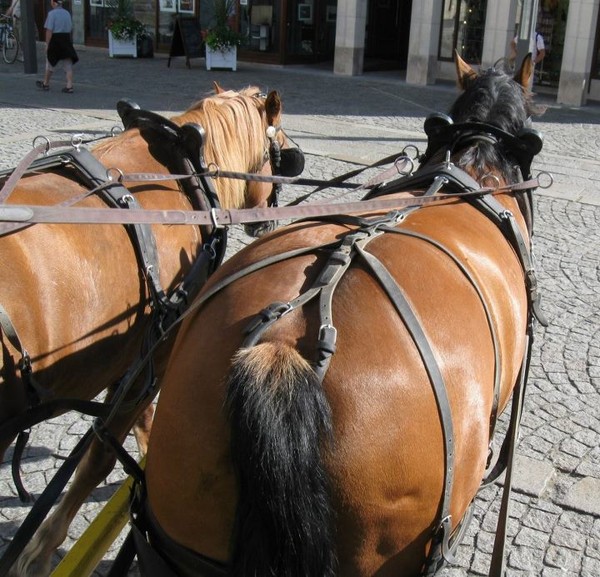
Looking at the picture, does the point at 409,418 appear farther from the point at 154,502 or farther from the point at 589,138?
the point at 589,138

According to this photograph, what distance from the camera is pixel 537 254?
263 inches

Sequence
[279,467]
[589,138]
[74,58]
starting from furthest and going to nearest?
[74,58] → [589,138] → [279,467]

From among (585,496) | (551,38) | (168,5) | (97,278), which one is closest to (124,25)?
(168,5)

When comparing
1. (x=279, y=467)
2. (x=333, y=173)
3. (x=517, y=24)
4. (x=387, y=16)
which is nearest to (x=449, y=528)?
(x=279, y=467)

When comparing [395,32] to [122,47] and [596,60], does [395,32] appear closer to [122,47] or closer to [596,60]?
[596,60]

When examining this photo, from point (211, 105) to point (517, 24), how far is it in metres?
13.6

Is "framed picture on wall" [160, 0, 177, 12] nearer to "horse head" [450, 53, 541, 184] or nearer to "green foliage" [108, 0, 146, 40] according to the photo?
"green foliage" [108, 0, 146, 40]

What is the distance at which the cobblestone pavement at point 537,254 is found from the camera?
10.9 feet

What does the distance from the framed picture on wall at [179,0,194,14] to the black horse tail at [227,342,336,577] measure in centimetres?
2021

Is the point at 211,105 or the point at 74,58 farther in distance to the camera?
the point at 74,58

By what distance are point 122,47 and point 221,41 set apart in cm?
380

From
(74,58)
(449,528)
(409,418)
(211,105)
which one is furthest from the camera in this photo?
(74,58)

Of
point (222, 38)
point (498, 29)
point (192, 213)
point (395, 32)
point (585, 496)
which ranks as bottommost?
point (585, 496)

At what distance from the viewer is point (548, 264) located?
21.2 feet
